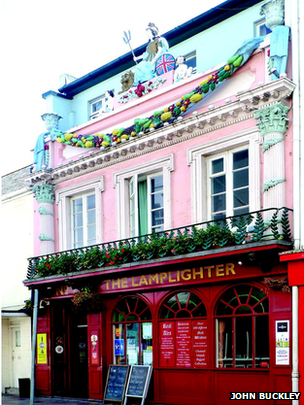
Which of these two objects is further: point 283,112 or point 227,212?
point 227,212

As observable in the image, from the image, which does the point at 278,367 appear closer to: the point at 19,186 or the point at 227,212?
the point at 227,212

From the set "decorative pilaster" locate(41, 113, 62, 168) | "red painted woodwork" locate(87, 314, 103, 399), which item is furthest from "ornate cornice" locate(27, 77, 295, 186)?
"red painted woodwork" locate(87, 314, 103, 399)

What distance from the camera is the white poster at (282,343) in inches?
514

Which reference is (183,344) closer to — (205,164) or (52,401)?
(205,164)

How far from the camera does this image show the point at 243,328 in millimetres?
14297

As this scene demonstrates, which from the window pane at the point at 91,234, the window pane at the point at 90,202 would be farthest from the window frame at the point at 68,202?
the window pane at the point at 91,234

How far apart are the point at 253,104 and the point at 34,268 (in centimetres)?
911

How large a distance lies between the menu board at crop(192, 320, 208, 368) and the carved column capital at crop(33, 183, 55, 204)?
7.33m

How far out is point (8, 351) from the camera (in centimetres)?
2206

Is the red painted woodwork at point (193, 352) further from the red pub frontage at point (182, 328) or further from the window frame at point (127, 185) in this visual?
the window frame at point (127, 185)

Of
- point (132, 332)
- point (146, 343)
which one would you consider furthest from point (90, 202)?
point (146, 343)

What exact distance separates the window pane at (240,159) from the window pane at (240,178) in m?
0.15

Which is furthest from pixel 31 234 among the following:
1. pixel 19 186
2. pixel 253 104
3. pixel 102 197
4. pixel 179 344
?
pixel 253 104

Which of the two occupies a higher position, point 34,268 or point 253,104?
point 253,104
